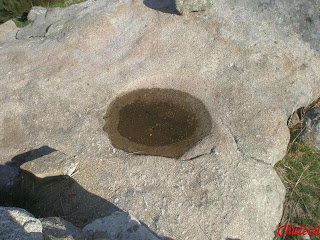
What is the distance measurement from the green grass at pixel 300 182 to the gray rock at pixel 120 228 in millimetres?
2131

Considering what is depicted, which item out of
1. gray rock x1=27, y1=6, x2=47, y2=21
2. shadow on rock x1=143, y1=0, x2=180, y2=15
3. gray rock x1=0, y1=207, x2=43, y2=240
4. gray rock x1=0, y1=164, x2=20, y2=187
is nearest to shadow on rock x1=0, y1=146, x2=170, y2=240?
gray rock x1=0, y1=164, x2=20, y2=187

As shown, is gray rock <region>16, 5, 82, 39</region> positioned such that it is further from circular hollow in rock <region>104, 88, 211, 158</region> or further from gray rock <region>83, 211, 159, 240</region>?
gray rock <region>83, 211, 159, 240</region>

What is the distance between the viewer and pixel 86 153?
483 centimetres

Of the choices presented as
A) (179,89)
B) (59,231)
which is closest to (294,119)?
(179,89)

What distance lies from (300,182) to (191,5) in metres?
4.40

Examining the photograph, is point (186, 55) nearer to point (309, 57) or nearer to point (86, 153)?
point (309, 57)

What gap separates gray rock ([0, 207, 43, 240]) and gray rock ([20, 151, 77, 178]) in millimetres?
1379

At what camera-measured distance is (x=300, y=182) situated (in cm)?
500

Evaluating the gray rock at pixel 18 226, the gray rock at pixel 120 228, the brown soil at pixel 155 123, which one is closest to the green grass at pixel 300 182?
the brown soil at pixel 155 123

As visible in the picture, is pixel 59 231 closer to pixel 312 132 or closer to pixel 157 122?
pixel 157 122

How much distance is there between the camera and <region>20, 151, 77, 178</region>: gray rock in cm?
439

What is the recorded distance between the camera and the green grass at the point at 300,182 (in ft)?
15.2

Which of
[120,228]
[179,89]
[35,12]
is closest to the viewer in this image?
[120,228]

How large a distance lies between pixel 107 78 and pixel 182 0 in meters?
2.56
